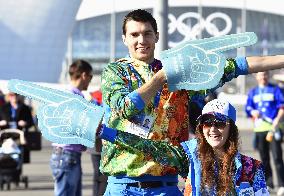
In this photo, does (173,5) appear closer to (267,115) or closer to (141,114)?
(267,115)

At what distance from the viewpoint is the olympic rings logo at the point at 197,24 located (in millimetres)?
60838

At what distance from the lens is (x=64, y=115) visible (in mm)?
4703

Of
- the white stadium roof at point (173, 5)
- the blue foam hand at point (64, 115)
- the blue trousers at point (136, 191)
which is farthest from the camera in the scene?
the white stadium roof at point (173, 5)

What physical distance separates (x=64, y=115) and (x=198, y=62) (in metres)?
0.59

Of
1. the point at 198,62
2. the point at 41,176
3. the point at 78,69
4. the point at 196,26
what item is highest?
the point at 196,26

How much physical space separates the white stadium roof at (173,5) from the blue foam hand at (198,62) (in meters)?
57.6

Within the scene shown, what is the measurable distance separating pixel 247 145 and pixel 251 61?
1859cm

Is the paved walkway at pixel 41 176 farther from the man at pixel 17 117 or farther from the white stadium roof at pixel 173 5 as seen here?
the white stadium roof at pixel 173 5

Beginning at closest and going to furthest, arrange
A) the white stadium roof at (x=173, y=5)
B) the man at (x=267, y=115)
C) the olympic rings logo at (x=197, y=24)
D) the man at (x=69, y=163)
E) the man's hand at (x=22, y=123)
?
the man at (x=69, y=163) < the man at (x=267, y=115) < the man's hand at (x=22, y=123) < the olympic rings logo at (x=197, y=24) < the white stadium roof at (x=173, y=5)

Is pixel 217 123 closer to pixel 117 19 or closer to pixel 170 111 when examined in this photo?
pixel 170 111

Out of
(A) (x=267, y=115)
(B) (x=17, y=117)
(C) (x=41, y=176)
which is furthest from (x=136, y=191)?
(C) (x=41, y=176)

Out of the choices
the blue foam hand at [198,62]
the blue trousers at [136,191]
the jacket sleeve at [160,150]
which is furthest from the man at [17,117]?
the blue foam hand at [198,62]

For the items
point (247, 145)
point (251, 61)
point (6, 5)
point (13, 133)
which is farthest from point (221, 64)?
point (6, 5)

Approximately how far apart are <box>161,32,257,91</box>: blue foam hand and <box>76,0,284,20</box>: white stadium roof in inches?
2268
